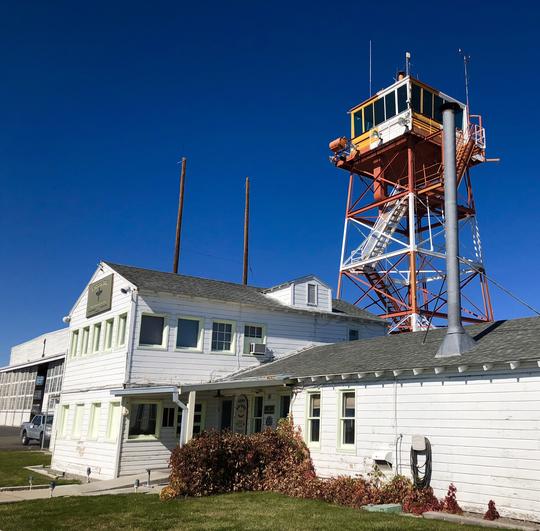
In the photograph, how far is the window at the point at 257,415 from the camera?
20375 millimetres

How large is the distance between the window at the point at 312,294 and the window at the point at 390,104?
12.0 m

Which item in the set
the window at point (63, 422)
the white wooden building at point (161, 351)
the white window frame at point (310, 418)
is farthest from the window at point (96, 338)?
the white window frame at point (310, 418)

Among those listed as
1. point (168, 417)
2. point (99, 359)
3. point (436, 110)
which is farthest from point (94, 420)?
point (436, 110)

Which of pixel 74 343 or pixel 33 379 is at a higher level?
pixel 33 379

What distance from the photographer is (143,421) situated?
2134 centimetres

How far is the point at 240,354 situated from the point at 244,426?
11.6 feet

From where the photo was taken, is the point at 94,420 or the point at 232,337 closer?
the point at 94,420

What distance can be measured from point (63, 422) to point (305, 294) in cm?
1235

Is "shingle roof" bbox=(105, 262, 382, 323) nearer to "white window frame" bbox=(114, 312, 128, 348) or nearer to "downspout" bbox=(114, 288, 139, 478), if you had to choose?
"downspout" bbox=(114, 288, 139, 478)

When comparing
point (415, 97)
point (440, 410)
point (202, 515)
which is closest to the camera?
point (202, 515)

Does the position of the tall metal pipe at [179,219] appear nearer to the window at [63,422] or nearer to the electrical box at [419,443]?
the window at [63,422]

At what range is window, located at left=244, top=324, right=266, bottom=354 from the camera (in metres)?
24.0

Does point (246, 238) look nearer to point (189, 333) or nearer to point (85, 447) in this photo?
point (189, 333)

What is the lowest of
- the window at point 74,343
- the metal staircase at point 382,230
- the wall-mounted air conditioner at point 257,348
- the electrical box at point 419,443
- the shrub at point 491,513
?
the shrub at point 491,513
